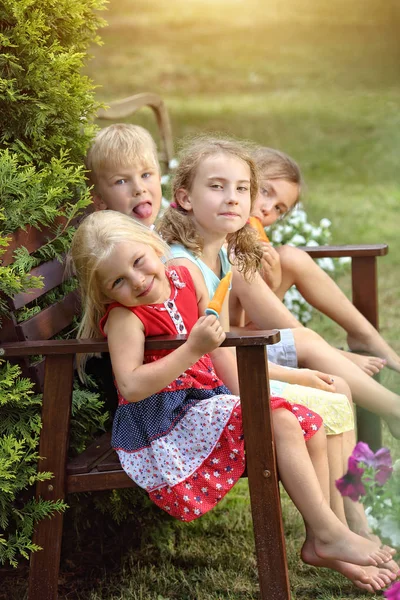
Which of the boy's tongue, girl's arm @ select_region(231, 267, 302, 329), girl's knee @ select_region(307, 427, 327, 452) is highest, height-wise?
the boy's tongue

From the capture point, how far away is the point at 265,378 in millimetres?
2416

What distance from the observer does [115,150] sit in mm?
2922

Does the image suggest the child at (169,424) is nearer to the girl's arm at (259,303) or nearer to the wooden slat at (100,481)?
the wooden slat at (100,481)

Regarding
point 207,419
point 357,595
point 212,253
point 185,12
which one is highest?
Answer: point 185,12

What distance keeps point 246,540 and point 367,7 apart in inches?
500

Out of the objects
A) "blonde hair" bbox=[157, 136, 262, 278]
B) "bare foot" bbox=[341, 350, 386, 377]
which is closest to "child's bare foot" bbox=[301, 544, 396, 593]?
"bare foot" bbox=[341, 350, 386, 377]

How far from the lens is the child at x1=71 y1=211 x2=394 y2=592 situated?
2475 millimetres

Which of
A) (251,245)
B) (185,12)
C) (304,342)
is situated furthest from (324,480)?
(185,12)

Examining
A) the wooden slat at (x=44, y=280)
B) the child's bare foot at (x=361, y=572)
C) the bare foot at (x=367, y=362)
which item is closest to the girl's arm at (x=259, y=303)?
the bare foot at (x=367, y=362)

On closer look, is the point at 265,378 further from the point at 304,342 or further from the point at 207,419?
the point at 304,342

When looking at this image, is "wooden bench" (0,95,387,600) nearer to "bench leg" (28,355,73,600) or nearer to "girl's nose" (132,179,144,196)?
"bench leg" (28,355,73,600)

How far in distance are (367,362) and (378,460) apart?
3.71 feet

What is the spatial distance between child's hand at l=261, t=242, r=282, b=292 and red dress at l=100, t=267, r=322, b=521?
30.2 inches

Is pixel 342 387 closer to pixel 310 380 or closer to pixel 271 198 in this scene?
pixel 310 380
